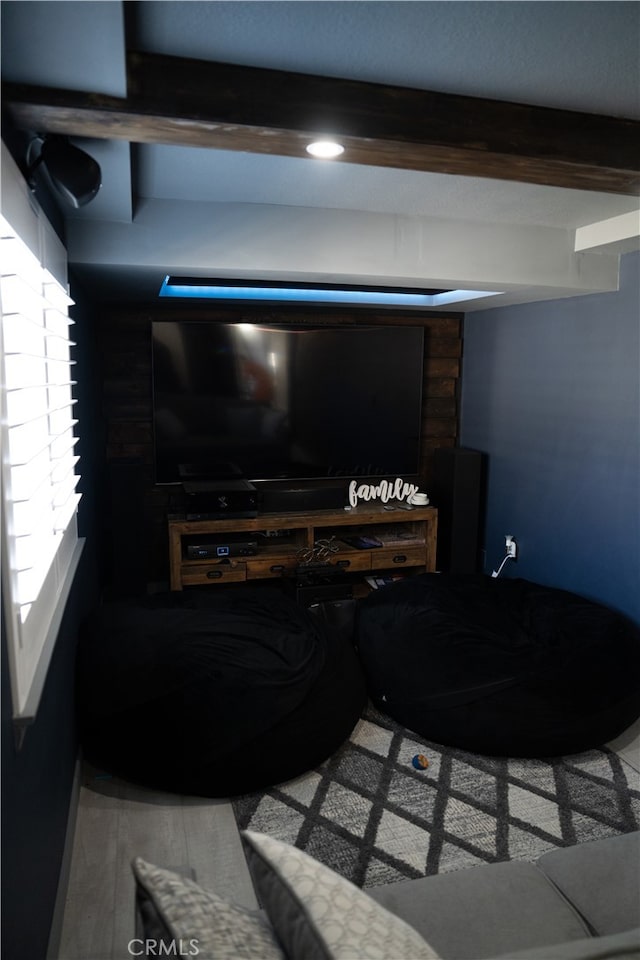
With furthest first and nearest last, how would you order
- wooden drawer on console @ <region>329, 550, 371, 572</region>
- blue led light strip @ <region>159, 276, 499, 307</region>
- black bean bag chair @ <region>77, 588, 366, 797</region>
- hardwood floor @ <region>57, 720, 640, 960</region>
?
wooden drawer on console @ <region>329, 550, 371, 572</region>
blue led light strip @ <region>159, 276, 499, 307</region>
black bean bag chair @ <region>77, 588, 366, 797</region>
hardwood floor @ <region>57, 720, 640, 960</region>

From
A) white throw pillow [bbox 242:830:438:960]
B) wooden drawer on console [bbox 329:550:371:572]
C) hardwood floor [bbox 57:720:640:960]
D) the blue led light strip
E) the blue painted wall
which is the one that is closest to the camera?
white throw pillow [bbox 242:830:438:960]

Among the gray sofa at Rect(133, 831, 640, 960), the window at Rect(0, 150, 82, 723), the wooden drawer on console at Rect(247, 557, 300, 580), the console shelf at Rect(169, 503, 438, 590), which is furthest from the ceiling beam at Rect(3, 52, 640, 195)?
the wooden drawer on console at Rect(247, 557, 300, 580)

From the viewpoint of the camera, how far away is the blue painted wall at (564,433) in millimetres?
3477

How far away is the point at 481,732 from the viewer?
2.68 m

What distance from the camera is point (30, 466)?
68.4 inches

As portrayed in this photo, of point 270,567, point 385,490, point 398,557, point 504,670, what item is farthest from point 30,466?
point 385,490

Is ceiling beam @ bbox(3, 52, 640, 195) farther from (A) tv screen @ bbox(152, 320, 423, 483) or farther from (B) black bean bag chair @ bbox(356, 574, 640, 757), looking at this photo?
(A) tv screen @ bbox(152, 320, 423, 483)

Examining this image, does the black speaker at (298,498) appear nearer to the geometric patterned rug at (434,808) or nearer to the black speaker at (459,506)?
the black speaker at (459,506)

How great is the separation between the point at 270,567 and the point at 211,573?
1.22 feet

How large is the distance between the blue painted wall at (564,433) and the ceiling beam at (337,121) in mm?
1711

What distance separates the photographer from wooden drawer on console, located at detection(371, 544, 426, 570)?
445cm

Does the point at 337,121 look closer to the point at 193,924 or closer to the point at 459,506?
the point at 193,924

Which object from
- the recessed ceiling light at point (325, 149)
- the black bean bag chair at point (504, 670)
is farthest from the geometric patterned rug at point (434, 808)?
the recessed ceiling light at point (325, 149)

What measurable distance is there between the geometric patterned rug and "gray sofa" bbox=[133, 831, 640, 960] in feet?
2.10
